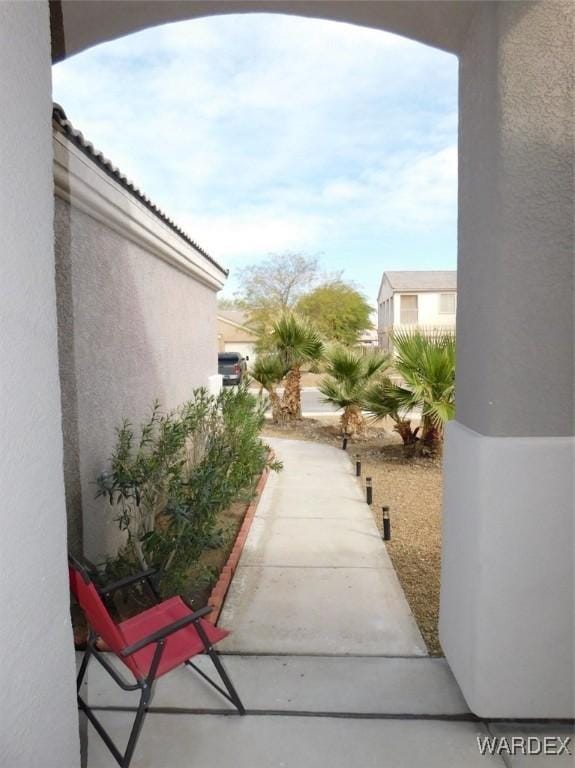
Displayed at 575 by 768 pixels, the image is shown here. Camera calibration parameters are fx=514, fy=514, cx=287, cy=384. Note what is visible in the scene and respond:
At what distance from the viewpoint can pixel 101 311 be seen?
4195 mm

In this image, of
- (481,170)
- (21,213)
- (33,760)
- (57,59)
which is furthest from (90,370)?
(481,170)

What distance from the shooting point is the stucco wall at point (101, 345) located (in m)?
3.62

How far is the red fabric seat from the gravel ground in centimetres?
157

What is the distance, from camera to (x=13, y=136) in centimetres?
164

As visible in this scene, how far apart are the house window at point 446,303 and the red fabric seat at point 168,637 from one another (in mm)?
38174

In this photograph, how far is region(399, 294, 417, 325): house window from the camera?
130 feet

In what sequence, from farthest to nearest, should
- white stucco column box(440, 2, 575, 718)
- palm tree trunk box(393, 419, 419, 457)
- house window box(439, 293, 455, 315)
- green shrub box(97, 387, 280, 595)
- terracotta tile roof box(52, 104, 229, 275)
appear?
house window box(439, 293, 455, 315) < palm tree trunk box(393, 419, 419, 457) < green shrub box(97, 387, 280, 595) < terracotta tile roof box(52, 104, 229, 275) < white stucco column box(440, 2, 575, 718)

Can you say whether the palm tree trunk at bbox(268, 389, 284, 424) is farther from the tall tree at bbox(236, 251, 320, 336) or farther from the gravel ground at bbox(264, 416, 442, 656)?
the tall tree at bbox(236, 251, 320, 336)

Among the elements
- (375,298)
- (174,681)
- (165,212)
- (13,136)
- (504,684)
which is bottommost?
(174,681)

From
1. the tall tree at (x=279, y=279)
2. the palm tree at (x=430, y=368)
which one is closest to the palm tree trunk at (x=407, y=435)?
the palm tree at (x=430, y=368)

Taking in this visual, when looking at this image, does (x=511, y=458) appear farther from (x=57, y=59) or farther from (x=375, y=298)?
(x=375, y=298)

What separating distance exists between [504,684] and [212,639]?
4.91 ft

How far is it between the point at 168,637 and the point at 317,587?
6.06 feet

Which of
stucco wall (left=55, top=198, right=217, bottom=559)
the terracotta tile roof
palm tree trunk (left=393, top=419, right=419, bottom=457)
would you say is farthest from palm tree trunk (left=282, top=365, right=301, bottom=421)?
the terracotta tile roof
